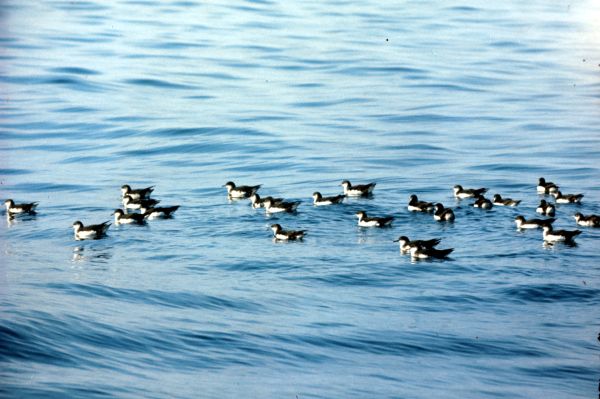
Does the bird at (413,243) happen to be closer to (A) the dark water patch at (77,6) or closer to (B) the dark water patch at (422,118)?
(B) the dark water patch at (422,118)

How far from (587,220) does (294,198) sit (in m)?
8.57

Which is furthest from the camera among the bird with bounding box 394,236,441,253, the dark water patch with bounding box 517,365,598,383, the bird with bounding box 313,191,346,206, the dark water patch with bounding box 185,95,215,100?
the dark water patch with bounding box 185,95,215,100

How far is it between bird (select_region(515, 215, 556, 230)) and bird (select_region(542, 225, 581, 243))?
0.67 metres

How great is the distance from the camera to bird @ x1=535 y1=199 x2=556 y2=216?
2895 cm

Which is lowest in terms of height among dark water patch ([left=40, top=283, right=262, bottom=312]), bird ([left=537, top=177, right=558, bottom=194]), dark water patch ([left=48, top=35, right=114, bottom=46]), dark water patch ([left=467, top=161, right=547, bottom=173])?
dark water patch ([left=40, top=283, right=262, bottom=312])

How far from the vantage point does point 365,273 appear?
80.2 feet

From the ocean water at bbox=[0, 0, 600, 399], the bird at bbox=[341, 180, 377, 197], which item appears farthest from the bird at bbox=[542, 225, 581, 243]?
the bird at bbox=[341, 180, 377, 197]

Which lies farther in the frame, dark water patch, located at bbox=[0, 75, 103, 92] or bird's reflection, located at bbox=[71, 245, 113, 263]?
dark water patch, located at bbox=[0, 75, 103, 92]

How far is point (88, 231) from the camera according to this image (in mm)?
27875

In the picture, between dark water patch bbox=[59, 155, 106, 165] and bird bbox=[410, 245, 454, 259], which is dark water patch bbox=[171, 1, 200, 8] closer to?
dark water patch bbox=[59, 155, 106, 165]

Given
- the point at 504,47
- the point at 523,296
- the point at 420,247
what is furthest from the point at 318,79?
the point at 523,296

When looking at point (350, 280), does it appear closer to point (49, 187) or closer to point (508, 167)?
point (508, 167)

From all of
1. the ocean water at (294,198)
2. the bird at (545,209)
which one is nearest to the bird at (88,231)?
the ocean water at (294,198)

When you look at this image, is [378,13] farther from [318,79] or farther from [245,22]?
[318,79]
